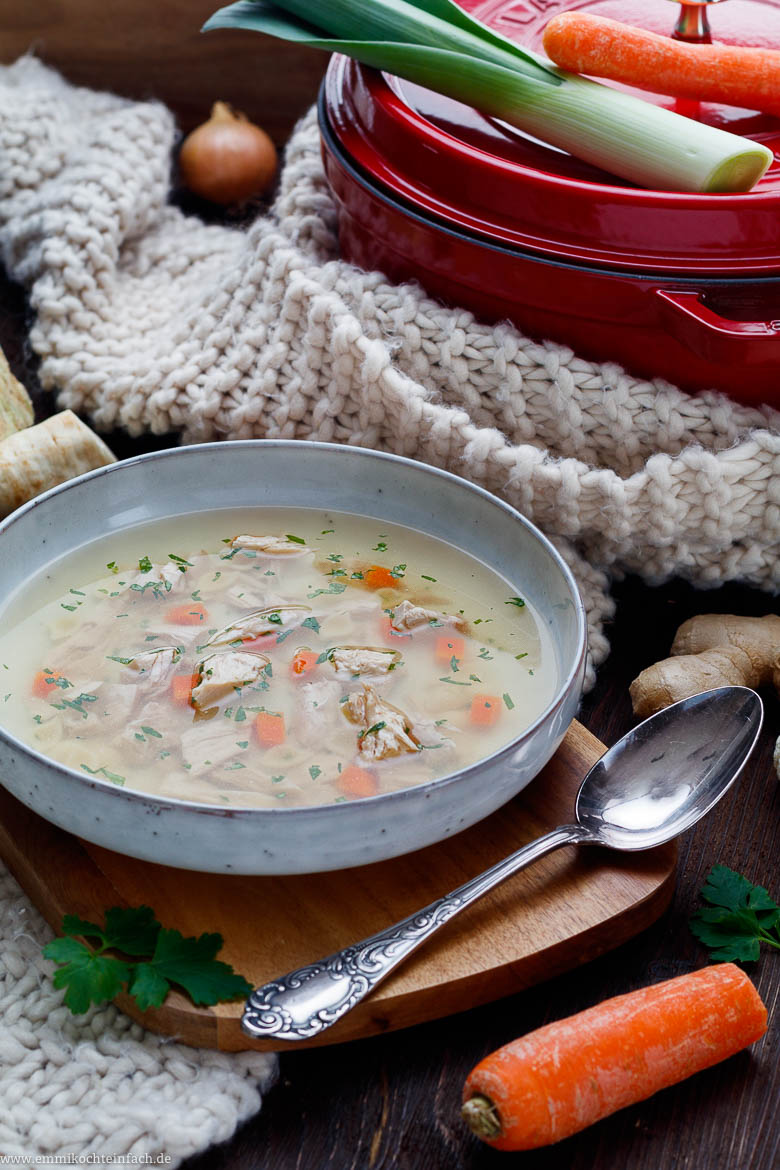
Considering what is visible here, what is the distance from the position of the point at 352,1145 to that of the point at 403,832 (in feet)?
0.75

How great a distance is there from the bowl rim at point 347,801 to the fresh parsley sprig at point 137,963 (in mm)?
106

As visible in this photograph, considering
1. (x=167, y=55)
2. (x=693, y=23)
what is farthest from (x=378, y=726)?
(x=167, y=55)

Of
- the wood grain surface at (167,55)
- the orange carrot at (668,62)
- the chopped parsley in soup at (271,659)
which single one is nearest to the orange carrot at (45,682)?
the chopped parsley in soup at (271,659)

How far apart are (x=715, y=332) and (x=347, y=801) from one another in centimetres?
61

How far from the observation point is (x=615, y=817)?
3.49 ft

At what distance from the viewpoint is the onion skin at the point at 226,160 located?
6.54ft

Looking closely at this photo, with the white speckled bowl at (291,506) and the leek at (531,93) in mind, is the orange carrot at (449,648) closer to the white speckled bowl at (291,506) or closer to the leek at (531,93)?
the white speckled bowl at (291,506)

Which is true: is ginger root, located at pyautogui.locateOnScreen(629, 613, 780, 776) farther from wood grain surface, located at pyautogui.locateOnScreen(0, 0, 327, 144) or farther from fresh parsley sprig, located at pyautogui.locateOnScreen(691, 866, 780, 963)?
wood grain surface, located at pyautogui.locateOnScreen(0, 0, 327, 144)

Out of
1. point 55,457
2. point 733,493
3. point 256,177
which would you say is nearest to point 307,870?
point 733,493

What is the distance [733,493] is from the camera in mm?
1257

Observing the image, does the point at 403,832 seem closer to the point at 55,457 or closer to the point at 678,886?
the point at 678,886

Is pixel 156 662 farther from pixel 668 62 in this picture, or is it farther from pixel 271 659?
pixel 668 62

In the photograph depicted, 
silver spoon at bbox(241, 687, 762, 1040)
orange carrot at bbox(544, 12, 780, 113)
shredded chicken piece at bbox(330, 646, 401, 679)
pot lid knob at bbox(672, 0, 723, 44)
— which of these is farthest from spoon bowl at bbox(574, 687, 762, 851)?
pot lid knob at bbox(672, 0, 723, 44)

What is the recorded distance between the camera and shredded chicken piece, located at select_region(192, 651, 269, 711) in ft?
3.53
